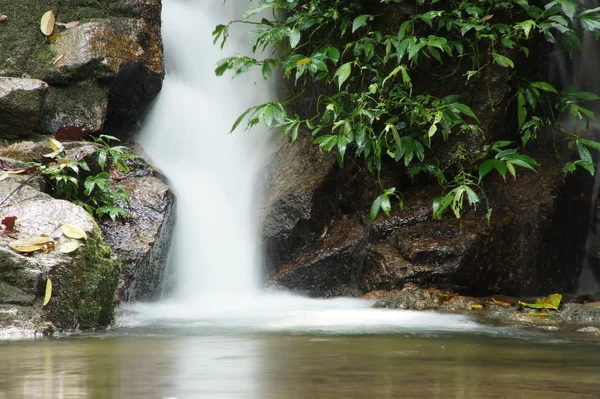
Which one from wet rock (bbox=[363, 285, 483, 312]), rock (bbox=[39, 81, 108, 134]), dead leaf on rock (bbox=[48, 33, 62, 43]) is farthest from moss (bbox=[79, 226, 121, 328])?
dead leaf on rock (bbox=[48, 33, 62, 43])

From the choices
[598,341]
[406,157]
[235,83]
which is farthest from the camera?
[235,83]

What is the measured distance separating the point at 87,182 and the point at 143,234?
0.59 meters

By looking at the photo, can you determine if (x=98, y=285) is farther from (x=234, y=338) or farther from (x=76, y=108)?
(x=76, y=108)

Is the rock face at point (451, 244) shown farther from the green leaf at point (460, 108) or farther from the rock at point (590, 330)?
the rock at point (590, 330)

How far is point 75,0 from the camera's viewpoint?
704 centimetres

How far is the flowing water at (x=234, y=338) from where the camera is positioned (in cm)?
215

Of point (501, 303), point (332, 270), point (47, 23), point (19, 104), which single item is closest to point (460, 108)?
point (501, 303)

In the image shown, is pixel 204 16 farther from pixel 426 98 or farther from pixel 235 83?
pixel 426 98

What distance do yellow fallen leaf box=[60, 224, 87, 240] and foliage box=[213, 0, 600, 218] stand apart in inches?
70.5

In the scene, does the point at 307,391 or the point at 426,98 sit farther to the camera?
the point at 426,98

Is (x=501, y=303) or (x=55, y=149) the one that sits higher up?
(x=55, y=149)

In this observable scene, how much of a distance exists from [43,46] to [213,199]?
216 cm

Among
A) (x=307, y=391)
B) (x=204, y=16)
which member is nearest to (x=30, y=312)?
(x=307, y=391)

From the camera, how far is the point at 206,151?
296 inches
